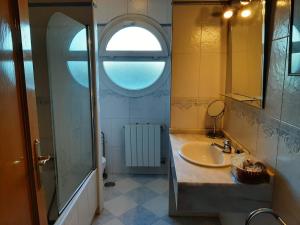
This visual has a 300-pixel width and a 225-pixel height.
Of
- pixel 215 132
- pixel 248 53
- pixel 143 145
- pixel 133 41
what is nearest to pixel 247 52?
pixel 248 53

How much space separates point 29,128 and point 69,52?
1.18 metres

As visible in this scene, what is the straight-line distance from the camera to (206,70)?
2186 millimetres

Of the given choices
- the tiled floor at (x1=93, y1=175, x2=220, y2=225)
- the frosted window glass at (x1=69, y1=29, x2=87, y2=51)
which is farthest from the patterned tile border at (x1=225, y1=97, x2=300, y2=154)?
the frosted window glass at (x1=69, y1=29, x2=87, y2=51)

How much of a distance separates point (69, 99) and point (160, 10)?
1547 mm

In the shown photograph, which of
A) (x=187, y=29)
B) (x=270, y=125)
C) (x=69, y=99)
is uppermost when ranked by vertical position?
(x=187, y=29)

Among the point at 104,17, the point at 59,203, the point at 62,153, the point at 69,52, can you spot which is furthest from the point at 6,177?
the point at 104,17

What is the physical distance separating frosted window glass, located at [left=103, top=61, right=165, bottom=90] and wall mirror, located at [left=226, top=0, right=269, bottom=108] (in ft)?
3.72

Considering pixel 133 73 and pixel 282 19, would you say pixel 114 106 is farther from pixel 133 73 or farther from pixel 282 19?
pixel 282 19

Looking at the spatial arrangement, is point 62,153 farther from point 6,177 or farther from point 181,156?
point 6,177

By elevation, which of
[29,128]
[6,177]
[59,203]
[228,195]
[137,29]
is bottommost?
[59,203]

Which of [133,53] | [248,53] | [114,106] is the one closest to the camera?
[248,53]

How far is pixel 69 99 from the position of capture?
79.1 inches

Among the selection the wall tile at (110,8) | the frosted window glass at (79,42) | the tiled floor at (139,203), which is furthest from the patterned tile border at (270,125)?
the wall tile at (110,8)

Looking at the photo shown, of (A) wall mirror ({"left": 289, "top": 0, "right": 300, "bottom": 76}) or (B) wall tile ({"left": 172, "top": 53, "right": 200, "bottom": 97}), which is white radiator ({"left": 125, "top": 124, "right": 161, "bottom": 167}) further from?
(A) wall mirror ({"left": 289, "top": 0, "right": 300, "bottom": 76})
